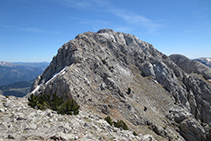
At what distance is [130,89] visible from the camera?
202ft

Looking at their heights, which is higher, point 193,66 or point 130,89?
point 193,66

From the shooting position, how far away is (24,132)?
14.4 m

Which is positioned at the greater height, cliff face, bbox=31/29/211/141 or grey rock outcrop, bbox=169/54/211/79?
grey rock outcrop, bbox=169/54/211/79

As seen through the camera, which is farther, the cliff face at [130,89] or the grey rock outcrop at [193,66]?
the grey rock outcrop at [193,66]

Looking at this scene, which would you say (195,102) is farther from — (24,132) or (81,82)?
(24,132)

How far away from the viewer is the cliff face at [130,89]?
44750 millimetres

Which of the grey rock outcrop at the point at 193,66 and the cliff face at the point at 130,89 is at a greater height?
the grey rock outcrop at the point at 193,66

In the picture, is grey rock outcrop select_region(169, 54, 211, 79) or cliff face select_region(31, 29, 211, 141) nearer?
cliff face select_region(31, 29, 211, 141)

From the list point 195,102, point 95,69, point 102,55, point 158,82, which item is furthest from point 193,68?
point 95,69

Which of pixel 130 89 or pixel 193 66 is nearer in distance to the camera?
pixel 130 89

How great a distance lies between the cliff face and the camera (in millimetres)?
44750

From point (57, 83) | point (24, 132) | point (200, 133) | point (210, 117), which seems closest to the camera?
point (24, 132)

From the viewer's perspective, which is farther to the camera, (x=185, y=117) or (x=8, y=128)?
(x=185, y=117)

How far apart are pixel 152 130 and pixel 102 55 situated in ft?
148
